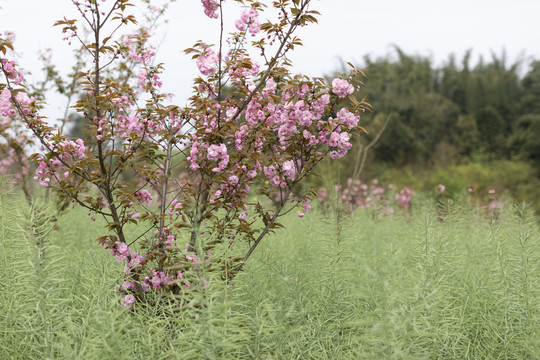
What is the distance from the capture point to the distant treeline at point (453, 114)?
22.4m

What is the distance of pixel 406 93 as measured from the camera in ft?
86.7

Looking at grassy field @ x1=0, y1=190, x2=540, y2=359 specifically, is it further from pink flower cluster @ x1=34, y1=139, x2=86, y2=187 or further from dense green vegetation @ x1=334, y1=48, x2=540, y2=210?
dense green vegetation @ x1=334, y1=48, x2=540, y2=210

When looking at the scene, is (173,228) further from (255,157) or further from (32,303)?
(32,303)

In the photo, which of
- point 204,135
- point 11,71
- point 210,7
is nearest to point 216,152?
point 204,135

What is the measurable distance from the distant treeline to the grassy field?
19.0 metres

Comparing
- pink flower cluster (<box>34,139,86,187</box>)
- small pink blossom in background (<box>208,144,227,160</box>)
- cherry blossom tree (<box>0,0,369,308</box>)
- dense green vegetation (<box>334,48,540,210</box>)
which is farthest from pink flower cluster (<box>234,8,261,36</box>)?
dense green vegetation (<box>334,48,540,210</box>)

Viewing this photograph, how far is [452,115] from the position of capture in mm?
25953

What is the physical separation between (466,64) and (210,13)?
103 ft

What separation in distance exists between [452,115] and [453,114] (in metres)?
0.15

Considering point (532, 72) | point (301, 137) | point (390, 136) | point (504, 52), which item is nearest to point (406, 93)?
point (390, 136)

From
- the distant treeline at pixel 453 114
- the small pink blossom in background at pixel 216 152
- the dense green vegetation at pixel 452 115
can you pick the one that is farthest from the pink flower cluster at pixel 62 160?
the distant treeline at pixel 453 114

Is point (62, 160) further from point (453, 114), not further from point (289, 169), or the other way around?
point (453, 114)

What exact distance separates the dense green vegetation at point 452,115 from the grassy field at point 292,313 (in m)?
16.8

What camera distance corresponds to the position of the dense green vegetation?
21.9 m
